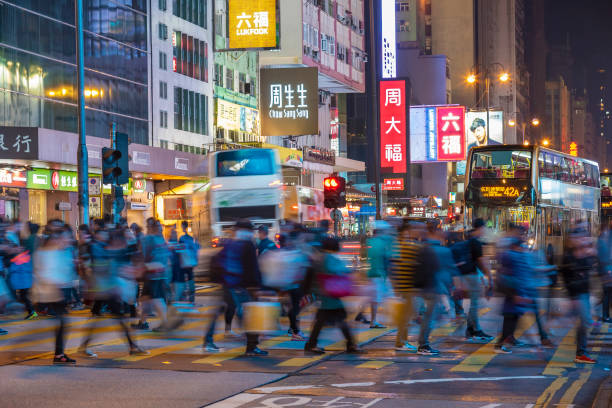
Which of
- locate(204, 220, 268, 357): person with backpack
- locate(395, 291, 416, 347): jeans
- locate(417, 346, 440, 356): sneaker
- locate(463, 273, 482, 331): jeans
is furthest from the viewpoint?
locate(463, 273, 482, 331): jeans

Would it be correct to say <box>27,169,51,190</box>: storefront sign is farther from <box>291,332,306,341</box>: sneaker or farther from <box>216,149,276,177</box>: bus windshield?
<box>291,332,306,341</box>: sneaker

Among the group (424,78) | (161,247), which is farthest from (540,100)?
(161,247)

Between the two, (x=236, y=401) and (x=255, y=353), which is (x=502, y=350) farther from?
(x=236, y=401)

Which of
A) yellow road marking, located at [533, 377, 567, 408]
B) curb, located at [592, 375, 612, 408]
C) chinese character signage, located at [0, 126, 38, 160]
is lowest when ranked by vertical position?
yellow road marking, located at [533, 377, 567, 408]

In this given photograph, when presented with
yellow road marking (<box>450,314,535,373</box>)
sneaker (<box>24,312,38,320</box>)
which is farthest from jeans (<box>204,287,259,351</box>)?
sneaker (<box>24,312,38,320</box>)

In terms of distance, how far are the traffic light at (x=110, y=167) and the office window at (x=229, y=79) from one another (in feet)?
114

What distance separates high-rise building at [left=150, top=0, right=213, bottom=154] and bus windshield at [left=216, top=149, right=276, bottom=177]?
50.5 feet

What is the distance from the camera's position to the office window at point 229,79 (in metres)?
54.0

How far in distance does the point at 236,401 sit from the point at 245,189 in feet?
72.4

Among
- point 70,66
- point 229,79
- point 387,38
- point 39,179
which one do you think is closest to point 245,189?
point 39,179

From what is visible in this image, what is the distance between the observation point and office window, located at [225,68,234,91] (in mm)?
53969

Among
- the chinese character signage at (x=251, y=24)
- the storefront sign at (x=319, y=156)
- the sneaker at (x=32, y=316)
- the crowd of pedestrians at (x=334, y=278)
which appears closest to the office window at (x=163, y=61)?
the chinese character signage at (x=251, y=24)

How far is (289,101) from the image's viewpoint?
179 feet

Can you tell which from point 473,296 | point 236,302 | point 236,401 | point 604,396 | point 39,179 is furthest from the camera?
point 39,179
